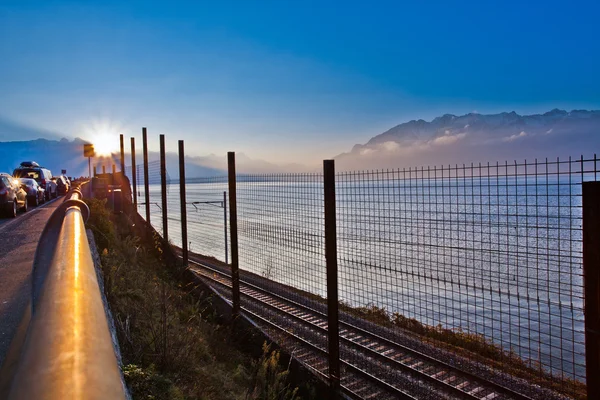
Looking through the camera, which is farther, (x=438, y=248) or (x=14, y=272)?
(x=438, y=248)

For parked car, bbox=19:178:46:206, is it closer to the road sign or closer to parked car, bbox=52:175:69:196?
the road sign

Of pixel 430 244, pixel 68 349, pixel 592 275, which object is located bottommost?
pixel 430 244

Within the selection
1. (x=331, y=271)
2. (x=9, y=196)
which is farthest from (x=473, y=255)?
(x=9, y=196)

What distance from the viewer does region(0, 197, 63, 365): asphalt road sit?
4387 millimetres

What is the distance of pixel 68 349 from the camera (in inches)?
44.8

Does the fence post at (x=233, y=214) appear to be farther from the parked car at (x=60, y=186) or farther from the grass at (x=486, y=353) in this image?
the parked car at (x=60, y=186)

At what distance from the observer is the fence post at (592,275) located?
3.27 metres

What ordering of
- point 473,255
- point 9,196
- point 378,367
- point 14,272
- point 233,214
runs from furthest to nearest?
point 9,196 → point 233,214 → point 378,367 → point 14,272 → point 473,255

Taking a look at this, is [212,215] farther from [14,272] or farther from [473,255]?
[473,255]

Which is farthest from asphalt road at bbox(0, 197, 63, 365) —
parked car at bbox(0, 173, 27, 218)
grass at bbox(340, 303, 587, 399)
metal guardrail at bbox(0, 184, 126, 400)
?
grass at bbox(340, 303, 587, 399)

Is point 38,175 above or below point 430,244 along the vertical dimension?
above

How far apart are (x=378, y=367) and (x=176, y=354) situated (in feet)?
12.2

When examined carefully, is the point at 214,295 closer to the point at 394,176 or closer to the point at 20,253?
the point at 20,253

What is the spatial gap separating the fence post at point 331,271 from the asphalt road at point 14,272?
10.9ft
